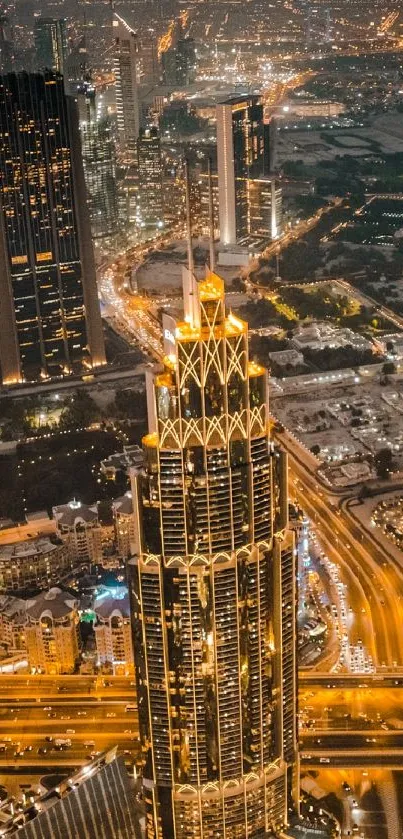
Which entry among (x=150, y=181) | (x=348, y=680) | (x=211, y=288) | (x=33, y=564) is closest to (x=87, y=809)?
→ (x=211, y=288)

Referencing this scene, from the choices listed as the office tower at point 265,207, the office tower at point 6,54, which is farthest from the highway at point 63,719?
the office tower at point 6,54

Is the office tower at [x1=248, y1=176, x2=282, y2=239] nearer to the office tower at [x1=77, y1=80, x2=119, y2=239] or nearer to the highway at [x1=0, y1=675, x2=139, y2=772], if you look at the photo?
the office tower at [x1=77, y1=80, x2=119, y2=239]

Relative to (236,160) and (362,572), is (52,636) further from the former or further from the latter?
(236,160)

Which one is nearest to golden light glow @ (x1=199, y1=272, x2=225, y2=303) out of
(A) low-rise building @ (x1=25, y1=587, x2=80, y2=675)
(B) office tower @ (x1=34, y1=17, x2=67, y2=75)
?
(A) low-rise building @ (x1=25, y1=587, x2=80, y2=675)

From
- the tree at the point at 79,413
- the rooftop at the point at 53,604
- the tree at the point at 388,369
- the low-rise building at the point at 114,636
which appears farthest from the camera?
the tree at the point at 388,369

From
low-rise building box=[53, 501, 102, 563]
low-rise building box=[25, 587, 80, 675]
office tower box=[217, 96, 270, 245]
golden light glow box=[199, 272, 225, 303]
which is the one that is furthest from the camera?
office tower box=[217, 96, 270, 245]

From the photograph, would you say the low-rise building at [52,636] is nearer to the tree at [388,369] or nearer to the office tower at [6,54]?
the tree at [388,369]
